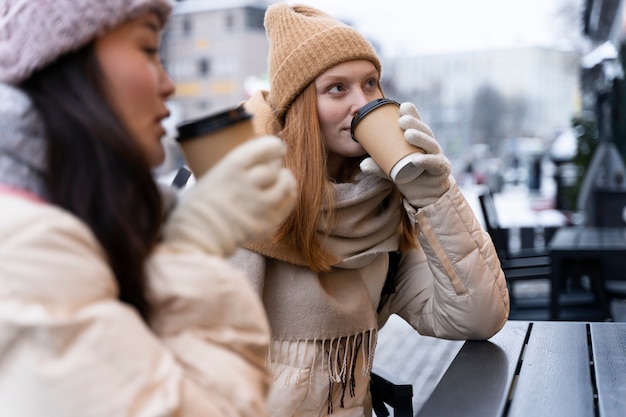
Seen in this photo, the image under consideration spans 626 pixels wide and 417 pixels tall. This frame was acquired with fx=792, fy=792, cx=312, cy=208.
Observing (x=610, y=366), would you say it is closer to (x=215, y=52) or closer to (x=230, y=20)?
(x=230, y=20)

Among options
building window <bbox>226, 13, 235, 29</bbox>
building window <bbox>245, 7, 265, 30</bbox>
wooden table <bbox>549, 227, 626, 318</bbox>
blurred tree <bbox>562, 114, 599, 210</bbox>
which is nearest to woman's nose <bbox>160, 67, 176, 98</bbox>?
wooden table <bbox>549, 227, 626, 318</bbox>

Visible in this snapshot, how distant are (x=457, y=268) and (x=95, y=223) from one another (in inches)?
52.5

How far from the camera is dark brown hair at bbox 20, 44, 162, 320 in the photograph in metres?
1.14

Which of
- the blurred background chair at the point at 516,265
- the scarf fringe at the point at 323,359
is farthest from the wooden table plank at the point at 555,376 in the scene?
the blurred background chair at the point at 516,265

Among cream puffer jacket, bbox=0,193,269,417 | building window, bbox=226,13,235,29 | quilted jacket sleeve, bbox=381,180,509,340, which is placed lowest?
building window, bbox=226,13,235,29

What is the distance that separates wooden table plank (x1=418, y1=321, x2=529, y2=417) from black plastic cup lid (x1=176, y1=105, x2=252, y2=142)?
818mm

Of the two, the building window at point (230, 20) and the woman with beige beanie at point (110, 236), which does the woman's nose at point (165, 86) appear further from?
the building window at point (230, 20)

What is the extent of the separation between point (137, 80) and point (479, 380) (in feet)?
4.02

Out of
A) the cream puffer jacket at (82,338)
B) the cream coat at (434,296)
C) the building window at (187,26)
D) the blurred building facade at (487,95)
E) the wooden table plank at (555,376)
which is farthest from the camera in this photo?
the building window at (187,26)

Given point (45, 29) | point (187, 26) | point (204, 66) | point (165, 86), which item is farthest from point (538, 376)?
point (187, 26)

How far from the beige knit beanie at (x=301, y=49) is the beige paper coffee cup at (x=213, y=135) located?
3.28ft

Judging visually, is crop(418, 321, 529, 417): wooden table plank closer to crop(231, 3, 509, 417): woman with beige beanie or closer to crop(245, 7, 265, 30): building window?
crop(231, 3, 509, 417): woman with beige beanie

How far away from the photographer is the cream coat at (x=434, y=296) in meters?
2.22

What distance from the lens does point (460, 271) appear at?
2.25 meters
